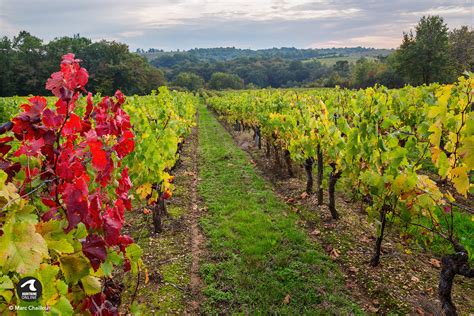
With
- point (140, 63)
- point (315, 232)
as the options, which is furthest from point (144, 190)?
point (140, 63)

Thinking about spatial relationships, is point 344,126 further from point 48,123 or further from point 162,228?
point 48,123

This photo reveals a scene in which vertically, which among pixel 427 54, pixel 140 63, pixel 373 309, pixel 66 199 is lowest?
pixel 373 309

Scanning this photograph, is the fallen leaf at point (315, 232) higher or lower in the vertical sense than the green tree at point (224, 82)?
lower

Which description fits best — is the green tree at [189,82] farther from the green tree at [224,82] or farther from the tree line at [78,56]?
the tree line at [78,56]

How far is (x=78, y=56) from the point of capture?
217ft

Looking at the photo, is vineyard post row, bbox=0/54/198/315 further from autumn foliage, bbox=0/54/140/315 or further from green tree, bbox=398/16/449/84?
green tree, bbox=398/16/449/84

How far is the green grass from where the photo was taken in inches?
188

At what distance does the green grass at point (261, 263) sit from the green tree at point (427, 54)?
136 feet

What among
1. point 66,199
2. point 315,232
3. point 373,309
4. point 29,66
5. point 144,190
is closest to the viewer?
point 66,199

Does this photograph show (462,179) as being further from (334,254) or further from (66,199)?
(334,254)

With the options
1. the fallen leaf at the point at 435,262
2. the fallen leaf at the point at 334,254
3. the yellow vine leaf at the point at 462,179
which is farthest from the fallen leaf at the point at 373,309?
the yellow vine leaf at the point at 462,179

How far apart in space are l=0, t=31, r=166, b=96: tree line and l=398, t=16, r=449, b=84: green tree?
1699 inches

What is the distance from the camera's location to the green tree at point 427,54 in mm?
41906

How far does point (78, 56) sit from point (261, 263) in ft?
233
